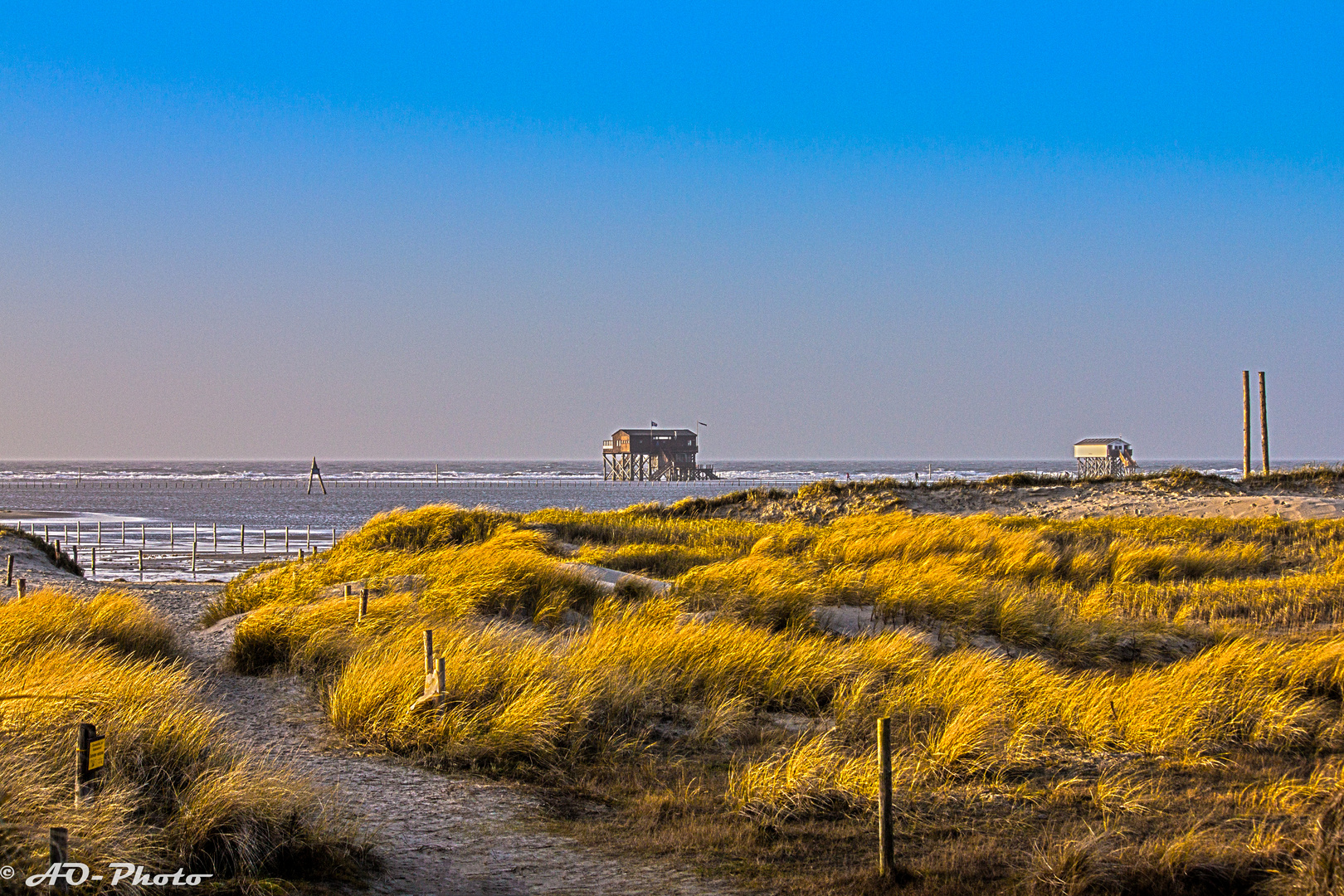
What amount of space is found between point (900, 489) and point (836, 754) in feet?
97.7

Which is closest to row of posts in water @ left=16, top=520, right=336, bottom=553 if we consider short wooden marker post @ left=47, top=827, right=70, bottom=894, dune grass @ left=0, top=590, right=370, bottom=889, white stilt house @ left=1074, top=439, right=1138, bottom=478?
dune grass @ left=0, top=590, right=370, bottom=889

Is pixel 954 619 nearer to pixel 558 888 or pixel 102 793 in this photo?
pixel 558 888

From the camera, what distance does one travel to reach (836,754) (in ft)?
23.9

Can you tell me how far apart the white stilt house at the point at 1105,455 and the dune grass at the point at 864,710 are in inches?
4037

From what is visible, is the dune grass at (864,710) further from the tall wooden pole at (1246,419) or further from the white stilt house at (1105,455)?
the white stilt house at (1105,455)

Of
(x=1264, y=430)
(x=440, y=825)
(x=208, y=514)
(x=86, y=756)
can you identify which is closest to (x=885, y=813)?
(x=440, y=825)

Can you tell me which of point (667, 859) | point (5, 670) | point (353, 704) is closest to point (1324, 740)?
point (667, 859)

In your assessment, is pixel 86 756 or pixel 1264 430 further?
pixel 1264 430

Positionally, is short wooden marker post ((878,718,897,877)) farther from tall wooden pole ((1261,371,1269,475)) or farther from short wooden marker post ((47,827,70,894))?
tall wooden pole ((1261,371,1269,475))

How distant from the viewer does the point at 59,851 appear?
167 inches

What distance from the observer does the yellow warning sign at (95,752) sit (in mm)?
4902

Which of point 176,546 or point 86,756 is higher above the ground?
point 86,756

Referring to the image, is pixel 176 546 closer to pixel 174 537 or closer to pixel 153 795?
pixel 174 537

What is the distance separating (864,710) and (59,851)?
6.34 m
